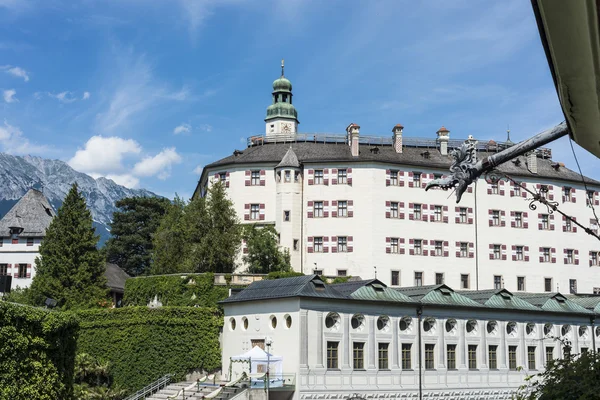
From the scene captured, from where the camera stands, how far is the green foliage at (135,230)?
91.4 m

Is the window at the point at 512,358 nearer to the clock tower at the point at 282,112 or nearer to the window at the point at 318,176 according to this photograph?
the window at the point at 318,176

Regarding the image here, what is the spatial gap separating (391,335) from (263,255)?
16128mm

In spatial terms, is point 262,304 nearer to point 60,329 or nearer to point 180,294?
point 180,294

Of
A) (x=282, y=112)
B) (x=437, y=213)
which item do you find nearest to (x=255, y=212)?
(x=437, y=213)

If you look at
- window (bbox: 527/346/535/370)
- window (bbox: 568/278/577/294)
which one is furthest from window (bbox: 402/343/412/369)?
window (bbox: 568/278/577/294)

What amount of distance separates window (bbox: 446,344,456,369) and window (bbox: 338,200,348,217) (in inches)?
729

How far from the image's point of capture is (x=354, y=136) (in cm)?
6344

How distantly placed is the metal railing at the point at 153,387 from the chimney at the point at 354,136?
26.0m

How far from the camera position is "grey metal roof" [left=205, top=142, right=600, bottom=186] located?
61891mm

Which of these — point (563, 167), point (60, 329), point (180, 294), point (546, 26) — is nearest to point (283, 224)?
point (180, 294)

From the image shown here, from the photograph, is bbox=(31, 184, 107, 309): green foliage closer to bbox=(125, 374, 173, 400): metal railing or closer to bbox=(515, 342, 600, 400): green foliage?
bbox=(125, 374, 173, 400): metal railing

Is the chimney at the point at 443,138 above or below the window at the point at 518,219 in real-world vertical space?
above

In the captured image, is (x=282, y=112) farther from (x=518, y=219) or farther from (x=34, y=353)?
(x=34, y=353)

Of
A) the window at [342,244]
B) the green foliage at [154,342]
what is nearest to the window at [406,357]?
the green foliage at [154,342]
